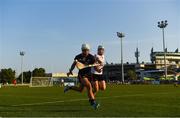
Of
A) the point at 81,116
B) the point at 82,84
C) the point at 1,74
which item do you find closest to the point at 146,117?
the point at 81,116

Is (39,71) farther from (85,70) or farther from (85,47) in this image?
(85,47)

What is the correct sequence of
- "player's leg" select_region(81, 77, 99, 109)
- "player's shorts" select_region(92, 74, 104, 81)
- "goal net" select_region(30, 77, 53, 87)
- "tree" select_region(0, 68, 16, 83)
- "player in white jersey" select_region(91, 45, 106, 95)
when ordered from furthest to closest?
"tree" select_region(0, 68, 16, 83) < "goal net" select_region(30, 77, 53, 87) < "player's shorts" select_region(92, 74, 104, 81) < "player in white jersey" select_region(91, 45, 106, 95) < "player's leg" select_region(81, 77, 99, 109)

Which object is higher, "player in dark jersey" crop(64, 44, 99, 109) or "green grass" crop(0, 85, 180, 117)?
"player in dark jersey" crop(64, 44, 99, 109)

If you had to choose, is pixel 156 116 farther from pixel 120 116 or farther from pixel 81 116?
pixel 81 116

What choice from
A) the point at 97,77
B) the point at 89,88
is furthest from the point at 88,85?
the point at 97,77

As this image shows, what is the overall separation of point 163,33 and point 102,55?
91.7 metres

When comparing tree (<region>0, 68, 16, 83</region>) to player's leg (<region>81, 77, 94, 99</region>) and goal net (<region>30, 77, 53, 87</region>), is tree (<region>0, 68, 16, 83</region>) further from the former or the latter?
player's leg (<region>81, 77, 94, 99</region>)

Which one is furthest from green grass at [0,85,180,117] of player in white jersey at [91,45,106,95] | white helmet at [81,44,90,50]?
white helmet at [81,44,90,50]

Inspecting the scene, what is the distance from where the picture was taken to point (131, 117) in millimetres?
8984

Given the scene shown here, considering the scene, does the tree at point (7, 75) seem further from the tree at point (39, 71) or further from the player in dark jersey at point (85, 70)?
the player in dark jersey at point (85, 70)

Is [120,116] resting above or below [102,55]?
below

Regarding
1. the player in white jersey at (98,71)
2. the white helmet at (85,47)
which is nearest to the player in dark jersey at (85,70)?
the white helmet at (85,47)

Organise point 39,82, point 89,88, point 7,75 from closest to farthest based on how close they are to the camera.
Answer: point 89,88, point 39,82, point 7,75

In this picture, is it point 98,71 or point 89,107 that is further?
point 98,71
